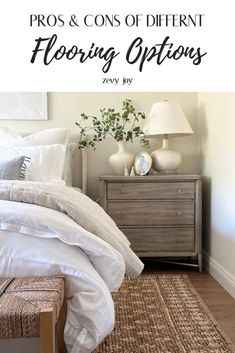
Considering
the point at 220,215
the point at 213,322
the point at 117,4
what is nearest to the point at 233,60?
the point at 117,4

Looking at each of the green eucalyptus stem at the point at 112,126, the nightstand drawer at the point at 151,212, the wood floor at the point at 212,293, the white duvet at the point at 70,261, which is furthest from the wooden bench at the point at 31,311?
the green eucalyptus stem at the point at 112,126

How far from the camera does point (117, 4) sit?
3.22 meters

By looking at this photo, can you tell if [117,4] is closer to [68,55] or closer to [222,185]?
[68,55]

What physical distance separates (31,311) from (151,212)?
206 cm

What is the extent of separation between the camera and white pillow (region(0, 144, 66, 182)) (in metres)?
3.06

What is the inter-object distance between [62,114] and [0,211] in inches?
85.6

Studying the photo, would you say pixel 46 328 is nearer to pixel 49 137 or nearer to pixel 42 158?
pixel 42 158

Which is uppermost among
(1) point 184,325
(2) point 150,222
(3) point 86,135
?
(3) point 86,135

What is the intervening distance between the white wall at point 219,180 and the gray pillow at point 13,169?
1345 mm

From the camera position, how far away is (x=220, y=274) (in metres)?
2.94
